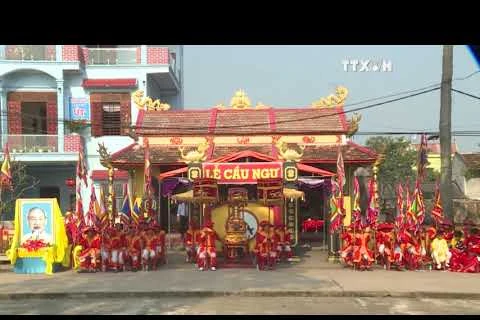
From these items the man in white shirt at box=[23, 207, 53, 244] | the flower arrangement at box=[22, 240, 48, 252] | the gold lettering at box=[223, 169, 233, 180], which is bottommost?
the flower arrangement at box=[22, 240, 48, 252]

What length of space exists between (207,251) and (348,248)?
3503 millimetres

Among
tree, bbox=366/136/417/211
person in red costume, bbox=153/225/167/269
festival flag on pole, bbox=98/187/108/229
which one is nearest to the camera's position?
person in red costume, bbox=153/225/167/269

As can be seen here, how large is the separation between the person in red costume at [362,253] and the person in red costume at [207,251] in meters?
3.46

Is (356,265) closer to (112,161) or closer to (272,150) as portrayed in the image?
(272,150)

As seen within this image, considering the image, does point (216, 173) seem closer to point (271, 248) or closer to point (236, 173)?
point (236, 173)

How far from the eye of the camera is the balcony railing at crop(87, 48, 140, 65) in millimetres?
24453

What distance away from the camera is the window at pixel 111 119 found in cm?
2428

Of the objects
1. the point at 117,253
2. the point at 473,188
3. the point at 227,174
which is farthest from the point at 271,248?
the point at 473,188

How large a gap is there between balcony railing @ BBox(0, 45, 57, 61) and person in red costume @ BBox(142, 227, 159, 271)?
1233 centimetres

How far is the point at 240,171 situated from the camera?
15.3 m

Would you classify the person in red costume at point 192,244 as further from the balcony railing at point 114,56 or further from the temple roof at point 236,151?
the balcony railing at point 114,56

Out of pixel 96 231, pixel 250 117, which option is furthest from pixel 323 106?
pixel 96 231

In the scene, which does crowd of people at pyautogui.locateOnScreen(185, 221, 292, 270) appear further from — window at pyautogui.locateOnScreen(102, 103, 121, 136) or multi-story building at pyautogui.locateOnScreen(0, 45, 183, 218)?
window at pyautogui.locateOnScreen(102, 103, 121, 136)

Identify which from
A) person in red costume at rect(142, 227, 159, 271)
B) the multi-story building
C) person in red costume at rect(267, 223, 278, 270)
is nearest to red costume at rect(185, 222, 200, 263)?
person in red costume at rect(142, 227, 159, 271)
